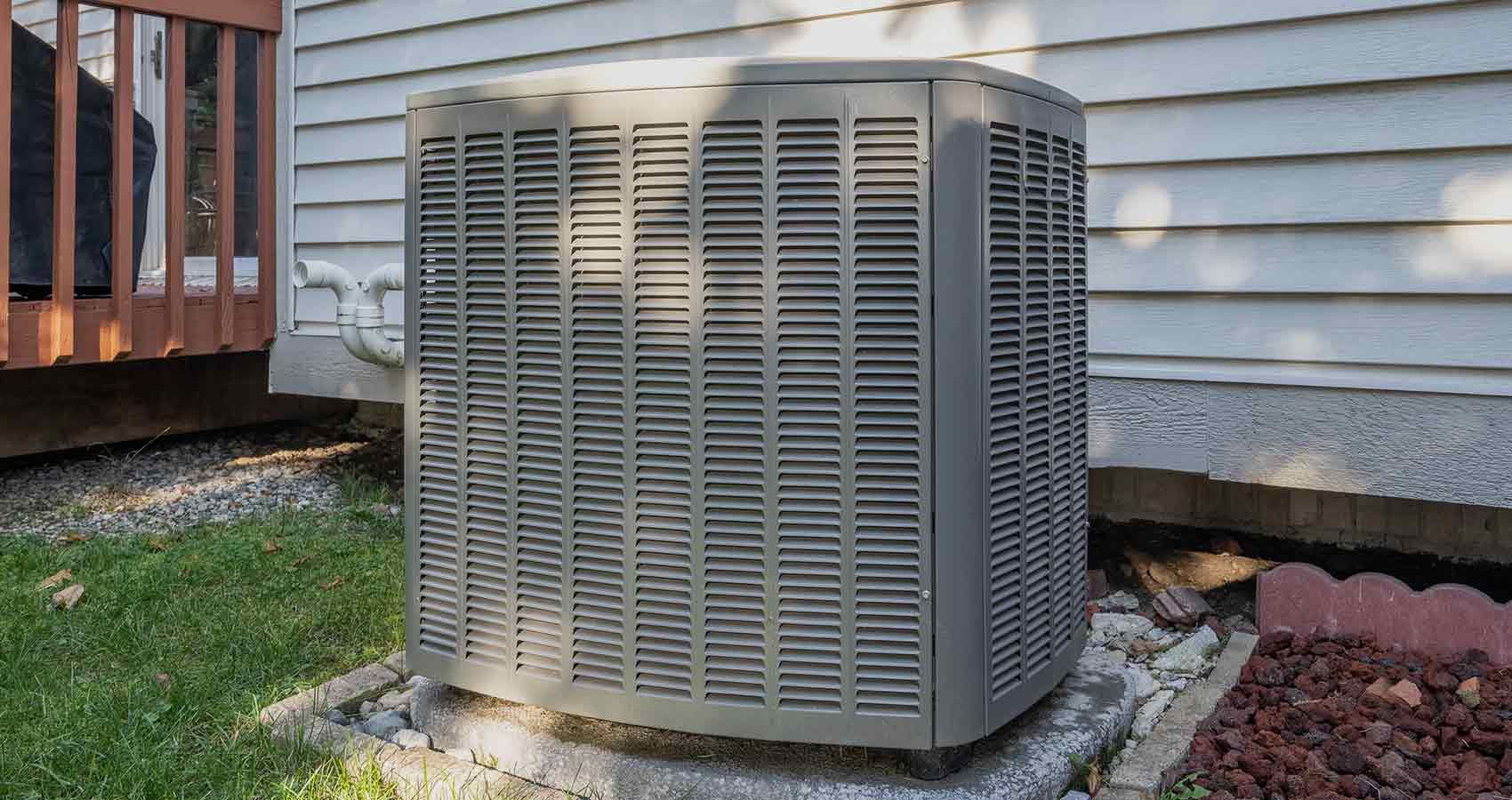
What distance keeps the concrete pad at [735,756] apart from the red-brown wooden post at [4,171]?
3128mm

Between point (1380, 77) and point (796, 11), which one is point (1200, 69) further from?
point (796, 11)

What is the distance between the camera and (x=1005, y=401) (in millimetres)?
2160

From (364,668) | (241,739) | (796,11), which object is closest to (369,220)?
(796,11)

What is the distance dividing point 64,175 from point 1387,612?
186 inches

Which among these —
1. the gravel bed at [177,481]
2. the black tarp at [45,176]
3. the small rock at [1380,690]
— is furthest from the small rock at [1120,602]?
the black tarp at [45,176]

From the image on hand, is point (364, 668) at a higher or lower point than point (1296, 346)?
lower

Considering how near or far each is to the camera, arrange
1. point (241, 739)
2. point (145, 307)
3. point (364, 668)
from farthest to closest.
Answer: point (145, 307) → point (364, 668) → point (241, 739)

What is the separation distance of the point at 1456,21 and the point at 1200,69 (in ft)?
2.02

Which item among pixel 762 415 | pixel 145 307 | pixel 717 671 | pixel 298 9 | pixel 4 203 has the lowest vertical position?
pixel 717 671

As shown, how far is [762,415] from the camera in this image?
6.79 feet

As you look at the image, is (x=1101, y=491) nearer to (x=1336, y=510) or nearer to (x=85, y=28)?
(x=1336, y=510)

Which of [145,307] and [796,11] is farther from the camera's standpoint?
[145,307]

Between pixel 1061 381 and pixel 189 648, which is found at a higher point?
pixel 1061 381

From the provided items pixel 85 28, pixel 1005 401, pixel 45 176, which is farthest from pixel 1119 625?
pixel 85 28
